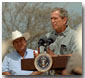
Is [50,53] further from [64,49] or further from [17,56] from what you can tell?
[17,56]

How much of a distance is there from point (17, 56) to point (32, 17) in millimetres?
939

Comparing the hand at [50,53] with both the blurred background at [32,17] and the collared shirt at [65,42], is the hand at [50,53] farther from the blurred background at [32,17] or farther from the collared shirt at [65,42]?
the blurred background at [32,17]

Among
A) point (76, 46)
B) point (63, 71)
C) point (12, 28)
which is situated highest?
point (12, 28)

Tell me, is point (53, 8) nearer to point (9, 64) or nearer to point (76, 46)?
point (76, 46)

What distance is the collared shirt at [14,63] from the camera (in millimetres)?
5661

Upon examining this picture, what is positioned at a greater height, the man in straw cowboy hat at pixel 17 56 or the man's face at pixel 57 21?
the man's face at pixel 57 21

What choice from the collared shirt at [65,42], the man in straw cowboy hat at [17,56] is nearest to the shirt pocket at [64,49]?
the collared shirt at [65,42]

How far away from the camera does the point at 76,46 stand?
5.63 m

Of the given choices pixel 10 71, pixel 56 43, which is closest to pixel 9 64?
pixel 10 71

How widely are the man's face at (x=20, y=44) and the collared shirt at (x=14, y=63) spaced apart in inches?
3.9

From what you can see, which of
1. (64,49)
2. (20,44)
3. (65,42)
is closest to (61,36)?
(65,42)

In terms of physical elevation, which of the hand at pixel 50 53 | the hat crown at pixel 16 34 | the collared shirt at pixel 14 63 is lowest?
the collared shirt at pixel 14 63

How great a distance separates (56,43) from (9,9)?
A: 4.26ft

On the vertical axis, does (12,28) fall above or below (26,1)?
below
